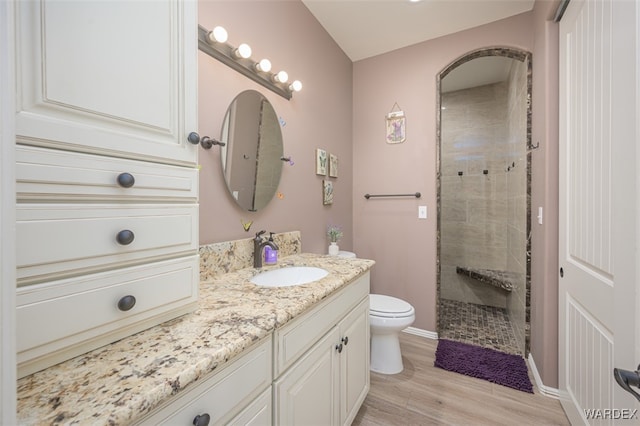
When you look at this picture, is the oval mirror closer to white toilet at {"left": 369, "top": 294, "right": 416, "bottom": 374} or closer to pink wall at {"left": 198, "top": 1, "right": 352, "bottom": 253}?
pink wall at {"left": 198, "top": 1, "right": 352, "bottom": 253}

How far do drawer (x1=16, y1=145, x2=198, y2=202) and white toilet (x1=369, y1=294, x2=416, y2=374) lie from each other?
1589 millimetres

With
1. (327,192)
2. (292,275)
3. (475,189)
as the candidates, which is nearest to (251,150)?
(292,275)

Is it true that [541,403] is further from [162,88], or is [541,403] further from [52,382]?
[162,88]

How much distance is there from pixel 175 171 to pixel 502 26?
9.08 feet

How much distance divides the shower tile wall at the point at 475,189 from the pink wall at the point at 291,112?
161 cm

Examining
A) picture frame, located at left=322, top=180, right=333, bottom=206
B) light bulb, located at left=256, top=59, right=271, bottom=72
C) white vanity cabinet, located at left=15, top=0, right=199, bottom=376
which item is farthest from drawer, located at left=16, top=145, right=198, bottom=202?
picture frame, located at left=322, top=180, right=333, bottom=206

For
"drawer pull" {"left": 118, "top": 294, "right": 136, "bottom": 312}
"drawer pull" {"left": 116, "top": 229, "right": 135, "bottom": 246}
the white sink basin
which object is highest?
"drawer pull" {"left": 116, "top": 229, "right": 135, "bottom": 246}

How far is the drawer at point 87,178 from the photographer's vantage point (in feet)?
1.67

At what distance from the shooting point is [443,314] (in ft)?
9.99

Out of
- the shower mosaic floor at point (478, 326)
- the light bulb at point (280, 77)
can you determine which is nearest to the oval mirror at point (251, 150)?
the light bulb at point (280, 77)

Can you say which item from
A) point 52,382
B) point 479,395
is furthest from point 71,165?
point 479,395

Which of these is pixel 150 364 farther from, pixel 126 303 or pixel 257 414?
pixel 257 414

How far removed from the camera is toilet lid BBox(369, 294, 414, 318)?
1.88 metres

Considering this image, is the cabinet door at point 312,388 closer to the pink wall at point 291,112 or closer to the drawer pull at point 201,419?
the drawer pull at point 201,419
